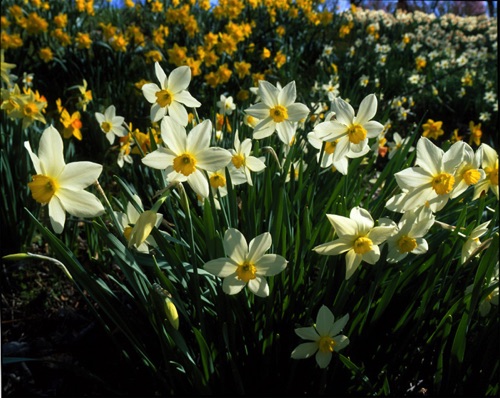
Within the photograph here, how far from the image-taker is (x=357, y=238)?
3.64 ft

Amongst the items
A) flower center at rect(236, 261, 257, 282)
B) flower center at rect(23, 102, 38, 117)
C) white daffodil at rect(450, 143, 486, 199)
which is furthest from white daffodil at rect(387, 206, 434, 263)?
flower center at rect(23, 102, 38, 117)

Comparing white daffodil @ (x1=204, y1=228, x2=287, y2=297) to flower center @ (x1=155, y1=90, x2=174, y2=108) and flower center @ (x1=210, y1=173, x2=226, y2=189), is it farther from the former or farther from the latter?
flower center @ (x1=155, y1=90, x2=174, y2=108)

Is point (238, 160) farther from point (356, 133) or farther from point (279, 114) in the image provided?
point (356, 133)

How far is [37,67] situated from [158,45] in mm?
1183

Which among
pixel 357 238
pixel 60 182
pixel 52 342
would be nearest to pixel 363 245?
pixel 357 238

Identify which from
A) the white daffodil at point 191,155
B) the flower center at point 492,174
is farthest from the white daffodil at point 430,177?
the white daffodil at point 191,155

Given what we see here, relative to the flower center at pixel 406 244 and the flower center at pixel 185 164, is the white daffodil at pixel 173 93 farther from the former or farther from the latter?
the flower center at pixel 406 244

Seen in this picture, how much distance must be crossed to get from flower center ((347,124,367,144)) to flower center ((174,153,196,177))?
444 mm

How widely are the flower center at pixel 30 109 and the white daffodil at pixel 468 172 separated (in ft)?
6.52

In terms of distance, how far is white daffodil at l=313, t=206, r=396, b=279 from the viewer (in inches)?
43.0

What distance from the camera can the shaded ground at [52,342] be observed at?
1.69 metres

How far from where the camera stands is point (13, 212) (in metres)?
2.27

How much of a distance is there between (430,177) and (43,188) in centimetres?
86

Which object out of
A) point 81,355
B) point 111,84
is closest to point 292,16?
point 111,84
